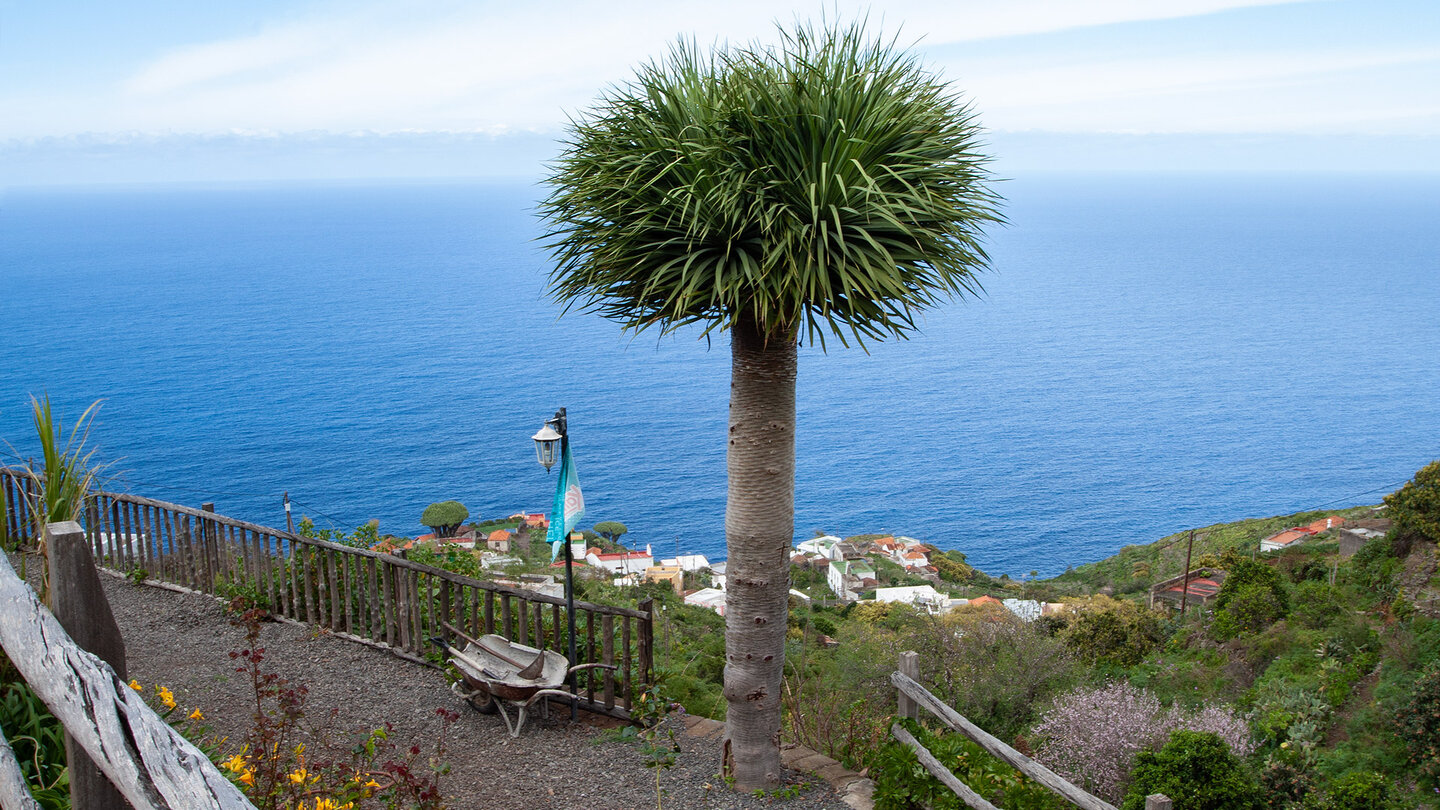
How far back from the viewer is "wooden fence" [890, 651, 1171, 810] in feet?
17.4

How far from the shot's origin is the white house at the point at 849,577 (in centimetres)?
3896

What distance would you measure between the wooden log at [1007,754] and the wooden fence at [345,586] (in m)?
2.03

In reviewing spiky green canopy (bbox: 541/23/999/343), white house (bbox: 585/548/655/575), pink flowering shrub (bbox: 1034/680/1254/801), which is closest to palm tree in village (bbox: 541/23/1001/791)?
spiky green canopy (bbox: 541/23/999/343)

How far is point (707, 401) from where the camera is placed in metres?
69.6

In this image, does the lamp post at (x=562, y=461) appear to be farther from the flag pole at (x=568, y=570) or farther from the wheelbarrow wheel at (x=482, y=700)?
the wheelbarrow wheel at (x=482, y=700)

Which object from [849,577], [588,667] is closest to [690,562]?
[849,577]

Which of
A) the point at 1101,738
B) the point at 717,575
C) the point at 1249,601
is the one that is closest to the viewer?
the point at 1101,738

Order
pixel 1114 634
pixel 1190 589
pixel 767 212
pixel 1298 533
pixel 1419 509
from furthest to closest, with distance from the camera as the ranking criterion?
pixel 1298 533 → pixel 1190 589 → pixel 1114 634 → pixel 1419 509 → pixel 767 212

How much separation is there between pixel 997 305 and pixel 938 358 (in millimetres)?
26862

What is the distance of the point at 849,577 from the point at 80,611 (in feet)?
131

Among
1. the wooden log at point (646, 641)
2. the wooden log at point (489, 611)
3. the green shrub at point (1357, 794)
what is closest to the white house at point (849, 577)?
the green shrub at point (1357, 794)

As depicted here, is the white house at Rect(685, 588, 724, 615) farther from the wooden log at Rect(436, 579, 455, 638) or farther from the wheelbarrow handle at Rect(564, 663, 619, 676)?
the wheelbarrow handle at Rect(564, 663, 619, 676)

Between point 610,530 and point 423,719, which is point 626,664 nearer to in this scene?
point 423,719

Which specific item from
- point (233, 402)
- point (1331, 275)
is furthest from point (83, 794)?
point (1331, 275)
